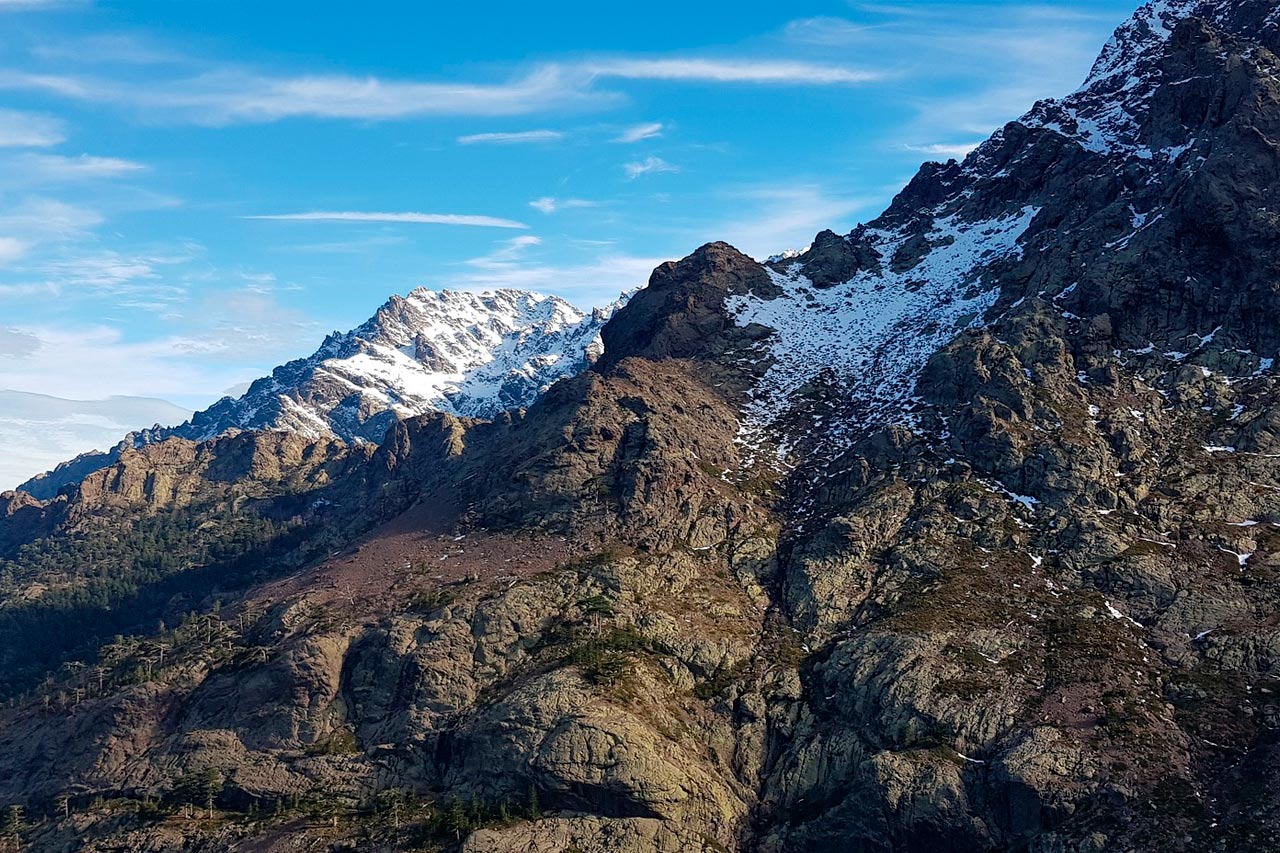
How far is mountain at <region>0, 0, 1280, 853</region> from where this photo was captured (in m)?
112

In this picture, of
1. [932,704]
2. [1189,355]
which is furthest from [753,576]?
[1189,355]

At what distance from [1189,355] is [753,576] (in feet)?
282

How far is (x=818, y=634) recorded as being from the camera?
Answer: 14100 cm

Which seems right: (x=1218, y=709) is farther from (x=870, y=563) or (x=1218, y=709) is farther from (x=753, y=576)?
(x=753, y=576)

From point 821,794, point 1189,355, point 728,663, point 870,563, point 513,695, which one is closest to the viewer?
point 821,794

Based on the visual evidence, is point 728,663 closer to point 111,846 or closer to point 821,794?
point 821,794

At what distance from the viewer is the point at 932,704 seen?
119 m

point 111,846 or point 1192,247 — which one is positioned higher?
point 1192,247

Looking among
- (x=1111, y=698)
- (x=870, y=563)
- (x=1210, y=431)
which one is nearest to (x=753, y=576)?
(x=870, y=563)

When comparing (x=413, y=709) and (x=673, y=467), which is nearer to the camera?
(x=413, y=709)

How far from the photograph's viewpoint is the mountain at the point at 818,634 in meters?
112

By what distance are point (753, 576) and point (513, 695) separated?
1764 inches

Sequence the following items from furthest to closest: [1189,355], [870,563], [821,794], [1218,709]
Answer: [1189,355]
[870,563]
[821,794]
[1218,709]

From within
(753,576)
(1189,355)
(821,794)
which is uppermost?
(1189,355)
